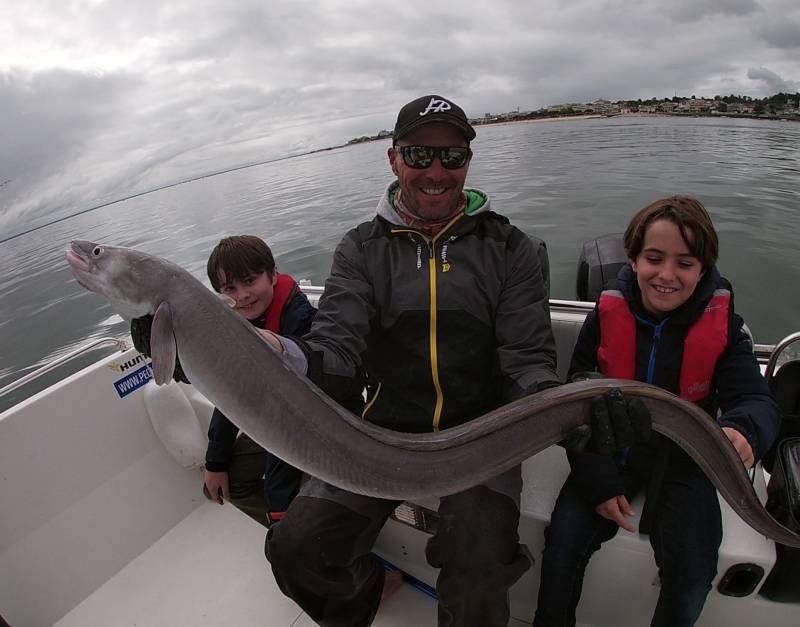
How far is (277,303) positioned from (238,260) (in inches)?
13.6

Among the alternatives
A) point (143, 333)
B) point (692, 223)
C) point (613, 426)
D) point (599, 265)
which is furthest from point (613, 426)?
point (599, 265)

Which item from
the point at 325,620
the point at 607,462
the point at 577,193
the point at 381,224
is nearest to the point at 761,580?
the point at 607,462

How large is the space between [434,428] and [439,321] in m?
0.54

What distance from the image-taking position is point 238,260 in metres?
2.64

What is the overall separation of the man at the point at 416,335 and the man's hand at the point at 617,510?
0.37 meters

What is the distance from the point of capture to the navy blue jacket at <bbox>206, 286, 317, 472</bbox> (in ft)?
8.95

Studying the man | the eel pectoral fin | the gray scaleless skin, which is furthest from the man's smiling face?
the eel pectoral fin

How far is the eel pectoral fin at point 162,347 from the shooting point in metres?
1.57

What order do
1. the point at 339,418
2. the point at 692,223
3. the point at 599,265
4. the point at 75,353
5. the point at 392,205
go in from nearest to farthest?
1. the point at 339,418
2. the point at 692,223
3. the point at 392,205
4. the point at 75,353
5. the point at 599,265

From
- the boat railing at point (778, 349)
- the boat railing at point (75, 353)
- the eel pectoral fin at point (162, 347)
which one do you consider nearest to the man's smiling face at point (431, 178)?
the eel pectoral fin at point (162, 347)

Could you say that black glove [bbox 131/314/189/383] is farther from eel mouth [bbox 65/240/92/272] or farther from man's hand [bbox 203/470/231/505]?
man's hand [bbox 203/470/231/505]

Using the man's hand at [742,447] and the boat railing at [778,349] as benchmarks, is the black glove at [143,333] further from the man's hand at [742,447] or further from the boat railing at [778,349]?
the boat railing at [778,349]

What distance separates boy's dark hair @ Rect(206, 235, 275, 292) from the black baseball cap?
1075 millimetres

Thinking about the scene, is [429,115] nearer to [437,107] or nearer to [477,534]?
[437,107]
